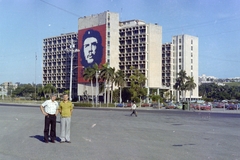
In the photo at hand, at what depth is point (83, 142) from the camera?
1284 centimetres

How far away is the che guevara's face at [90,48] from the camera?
382 ft

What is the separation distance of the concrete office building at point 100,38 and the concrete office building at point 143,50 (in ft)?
10.2

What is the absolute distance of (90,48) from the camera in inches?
4621

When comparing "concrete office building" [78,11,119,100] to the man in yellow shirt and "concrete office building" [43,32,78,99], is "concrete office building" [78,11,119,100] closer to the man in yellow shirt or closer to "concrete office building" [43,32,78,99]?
"concrete office building" [43,32,78,99]

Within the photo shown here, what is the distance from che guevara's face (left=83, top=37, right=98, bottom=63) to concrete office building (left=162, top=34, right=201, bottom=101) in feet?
105

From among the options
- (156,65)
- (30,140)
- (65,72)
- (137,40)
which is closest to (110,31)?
(137,40)

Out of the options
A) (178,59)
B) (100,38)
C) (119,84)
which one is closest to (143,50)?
(100,38)

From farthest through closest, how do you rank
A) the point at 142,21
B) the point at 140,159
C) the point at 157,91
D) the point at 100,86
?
the point at 142,21 → the point at 157,91 → the point at 100,86 → the point at 140,159

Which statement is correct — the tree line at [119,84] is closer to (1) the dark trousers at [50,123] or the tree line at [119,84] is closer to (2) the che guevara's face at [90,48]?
(2) the che guevara's face at [90,48]

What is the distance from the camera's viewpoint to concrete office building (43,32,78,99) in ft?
453

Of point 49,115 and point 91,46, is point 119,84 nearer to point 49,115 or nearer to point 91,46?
point 91,46

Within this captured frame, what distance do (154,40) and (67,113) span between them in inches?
4155

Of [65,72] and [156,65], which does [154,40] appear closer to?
[156,65]

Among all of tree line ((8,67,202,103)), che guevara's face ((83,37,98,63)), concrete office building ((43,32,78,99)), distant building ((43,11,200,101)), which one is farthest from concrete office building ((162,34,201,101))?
concrete office building ((43,32,78,99))
